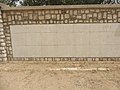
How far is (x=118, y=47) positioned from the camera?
8.36 meters

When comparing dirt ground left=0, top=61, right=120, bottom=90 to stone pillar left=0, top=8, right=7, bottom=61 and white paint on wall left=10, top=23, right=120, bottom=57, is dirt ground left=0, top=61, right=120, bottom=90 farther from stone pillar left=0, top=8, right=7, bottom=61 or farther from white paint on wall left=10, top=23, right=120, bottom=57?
white paint on wall left=10, top=23, right=120, bottom=57

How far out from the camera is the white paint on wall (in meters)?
8.30

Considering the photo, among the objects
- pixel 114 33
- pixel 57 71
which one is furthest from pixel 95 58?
pixel 57 71

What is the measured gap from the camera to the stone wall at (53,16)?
320 inches

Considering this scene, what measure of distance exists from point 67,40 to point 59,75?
6.13 ft

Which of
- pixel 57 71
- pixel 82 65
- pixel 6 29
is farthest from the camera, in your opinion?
pixel 6 29

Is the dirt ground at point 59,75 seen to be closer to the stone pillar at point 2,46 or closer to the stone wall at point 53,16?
the stone pillar at point 2,46

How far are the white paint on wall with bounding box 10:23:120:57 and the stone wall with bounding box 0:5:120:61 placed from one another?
0.16 meters

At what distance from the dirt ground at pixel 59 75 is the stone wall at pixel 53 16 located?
1.69 ft

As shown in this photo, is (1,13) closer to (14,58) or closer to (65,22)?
(14,58)

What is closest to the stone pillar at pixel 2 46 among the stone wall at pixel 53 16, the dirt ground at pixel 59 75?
the stone wall at pixel 53 16

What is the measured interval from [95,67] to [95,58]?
0.74m

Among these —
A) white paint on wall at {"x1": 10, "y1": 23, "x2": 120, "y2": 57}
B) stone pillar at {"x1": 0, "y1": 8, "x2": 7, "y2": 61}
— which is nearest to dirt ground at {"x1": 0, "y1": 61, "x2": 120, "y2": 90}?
stone pillar at {"x1": 0, "y1": 8, "x2": 7, "y2": 61}

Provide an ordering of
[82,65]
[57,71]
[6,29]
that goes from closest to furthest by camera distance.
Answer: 1. [57,71]
2. [82,65]
3. [6,29]
